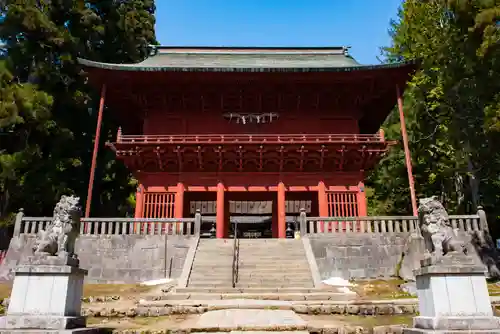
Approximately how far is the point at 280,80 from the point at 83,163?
13.1 m

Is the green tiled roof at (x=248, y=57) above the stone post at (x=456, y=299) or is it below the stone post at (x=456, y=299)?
above

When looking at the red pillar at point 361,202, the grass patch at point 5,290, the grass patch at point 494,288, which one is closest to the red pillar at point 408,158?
the red pillar at point 361,202

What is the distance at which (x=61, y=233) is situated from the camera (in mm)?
7344

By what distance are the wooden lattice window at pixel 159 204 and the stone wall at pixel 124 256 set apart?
4.14 metres

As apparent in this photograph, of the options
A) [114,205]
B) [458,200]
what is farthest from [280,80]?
[114,205]

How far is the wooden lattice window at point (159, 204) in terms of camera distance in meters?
19.5

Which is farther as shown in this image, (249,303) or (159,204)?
(159,204)

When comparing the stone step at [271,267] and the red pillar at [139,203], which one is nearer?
the stone step at [271,267]

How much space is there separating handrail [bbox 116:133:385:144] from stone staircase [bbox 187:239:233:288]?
555 cm

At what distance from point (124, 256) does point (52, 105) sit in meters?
10.8

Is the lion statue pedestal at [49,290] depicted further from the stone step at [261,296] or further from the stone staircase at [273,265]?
the stone staircase at [273,265]

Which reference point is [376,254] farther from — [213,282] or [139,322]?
[139,322]

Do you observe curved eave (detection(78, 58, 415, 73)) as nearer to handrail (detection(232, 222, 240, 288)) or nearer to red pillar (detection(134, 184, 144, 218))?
red pillar (detection(134, 184, 144, 218))

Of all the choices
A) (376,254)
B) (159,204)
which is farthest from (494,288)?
(159,204)
